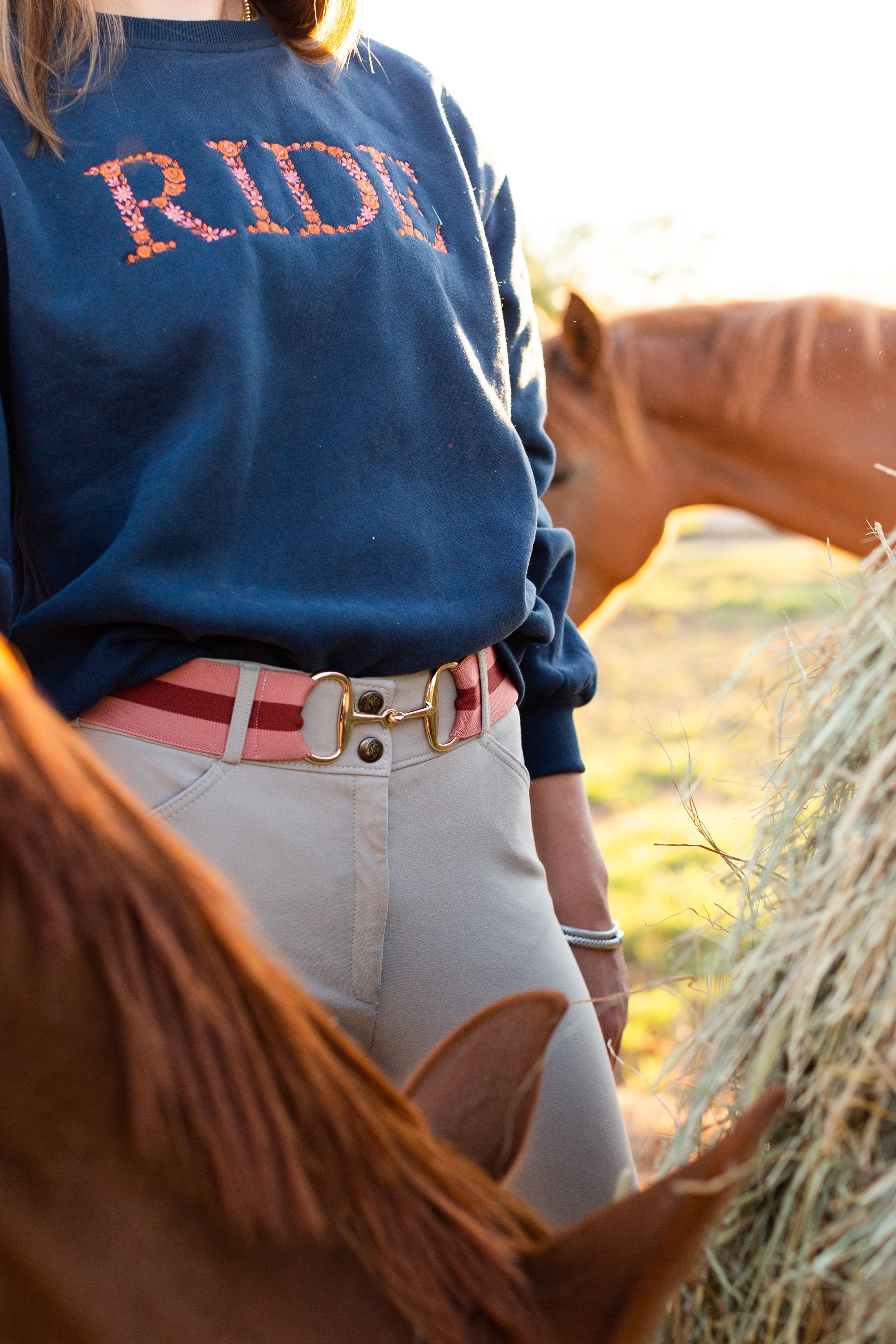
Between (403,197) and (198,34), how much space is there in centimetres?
23

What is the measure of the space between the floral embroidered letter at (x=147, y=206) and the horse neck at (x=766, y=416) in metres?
1.61

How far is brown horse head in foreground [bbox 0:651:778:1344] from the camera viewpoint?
16.1 inches

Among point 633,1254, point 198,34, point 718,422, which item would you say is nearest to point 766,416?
point 718,422

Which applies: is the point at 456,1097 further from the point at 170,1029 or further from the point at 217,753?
the point at 217,753

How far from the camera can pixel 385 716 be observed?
897mm

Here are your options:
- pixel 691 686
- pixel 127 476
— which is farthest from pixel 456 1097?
pixel 691 686

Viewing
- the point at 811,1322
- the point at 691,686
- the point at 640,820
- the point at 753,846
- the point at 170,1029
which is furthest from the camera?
the point at 691,686

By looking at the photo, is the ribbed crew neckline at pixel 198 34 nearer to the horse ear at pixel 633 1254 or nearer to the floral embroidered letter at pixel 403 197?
the floral embroidered letter at pixel 403 197

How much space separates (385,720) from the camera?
0.90 meters

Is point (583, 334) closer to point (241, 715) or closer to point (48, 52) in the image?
point (48, 52)

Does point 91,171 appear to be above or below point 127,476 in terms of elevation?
above

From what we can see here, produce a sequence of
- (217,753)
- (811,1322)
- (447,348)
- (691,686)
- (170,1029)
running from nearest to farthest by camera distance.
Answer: (170,1029), (811,1322), (217,753), (447,348), (691,686)

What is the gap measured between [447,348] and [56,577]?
397mm

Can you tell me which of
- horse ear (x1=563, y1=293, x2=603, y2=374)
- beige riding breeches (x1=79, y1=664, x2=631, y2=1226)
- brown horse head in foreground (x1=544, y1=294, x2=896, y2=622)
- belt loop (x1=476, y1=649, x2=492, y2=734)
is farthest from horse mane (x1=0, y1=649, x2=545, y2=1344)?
horse ear (x1=563, y1=293, x2=603, y2=374)
